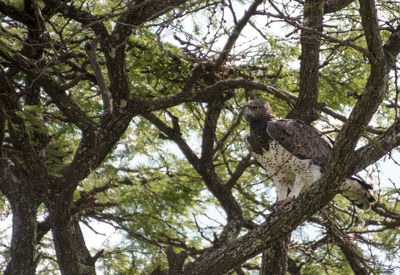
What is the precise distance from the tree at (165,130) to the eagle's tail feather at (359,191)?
0.28m

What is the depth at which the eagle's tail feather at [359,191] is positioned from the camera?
5.15 metres

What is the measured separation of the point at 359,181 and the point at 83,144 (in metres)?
2.84

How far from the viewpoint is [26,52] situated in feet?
18.2

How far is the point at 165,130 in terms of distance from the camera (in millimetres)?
6699

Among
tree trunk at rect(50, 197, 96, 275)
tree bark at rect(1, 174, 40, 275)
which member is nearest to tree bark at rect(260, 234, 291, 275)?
tree trunk at rect(50, 197, 96, 275)

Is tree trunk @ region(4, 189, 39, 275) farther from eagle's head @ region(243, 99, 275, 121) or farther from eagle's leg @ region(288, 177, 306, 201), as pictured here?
eagle's leg @ region(288, 177, 306, 201)

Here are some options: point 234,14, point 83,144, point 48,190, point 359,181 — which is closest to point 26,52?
point 83,144

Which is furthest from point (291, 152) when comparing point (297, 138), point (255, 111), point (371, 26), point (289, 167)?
point (371, 26)

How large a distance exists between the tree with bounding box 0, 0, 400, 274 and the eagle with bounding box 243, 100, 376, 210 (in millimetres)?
271

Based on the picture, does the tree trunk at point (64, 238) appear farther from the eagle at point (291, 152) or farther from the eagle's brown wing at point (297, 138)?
the eagle's brown wing at point (297, 138)

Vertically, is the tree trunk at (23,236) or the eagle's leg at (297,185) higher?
the tree trunk at (23,236)

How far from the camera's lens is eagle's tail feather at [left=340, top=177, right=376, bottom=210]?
5152 mm

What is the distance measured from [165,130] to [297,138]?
212cm

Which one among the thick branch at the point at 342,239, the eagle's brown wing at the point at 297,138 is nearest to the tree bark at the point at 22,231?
the eagle's brown wing at the point at 297,138
